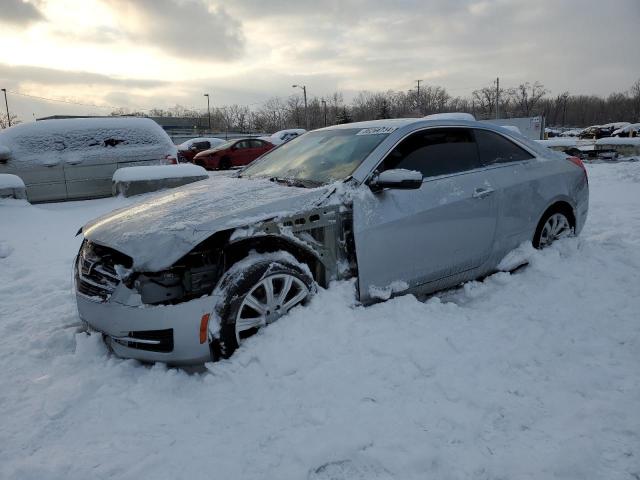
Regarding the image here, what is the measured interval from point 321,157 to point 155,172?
552cm

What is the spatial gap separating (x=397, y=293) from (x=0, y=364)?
2.68m

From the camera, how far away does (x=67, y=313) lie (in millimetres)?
3750

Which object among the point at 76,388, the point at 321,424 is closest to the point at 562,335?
the point at 321,424

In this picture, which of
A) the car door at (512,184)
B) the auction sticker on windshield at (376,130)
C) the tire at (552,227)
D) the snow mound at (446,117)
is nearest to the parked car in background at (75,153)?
the snow mound at (446,117)

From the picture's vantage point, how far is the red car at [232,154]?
18641 millimetres

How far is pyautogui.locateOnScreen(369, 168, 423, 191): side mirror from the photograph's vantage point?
3.11 meters

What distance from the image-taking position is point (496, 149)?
13.3 ft

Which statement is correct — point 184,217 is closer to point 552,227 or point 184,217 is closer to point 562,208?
point 552,227

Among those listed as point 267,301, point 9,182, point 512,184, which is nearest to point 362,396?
point 267,301

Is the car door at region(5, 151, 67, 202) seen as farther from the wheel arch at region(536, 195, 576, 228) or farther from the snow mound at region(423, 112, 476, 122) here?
the wheel arch at region(536, 195, 576, 228)

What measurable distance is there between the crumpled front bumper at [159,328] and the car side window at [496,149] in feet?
8.67

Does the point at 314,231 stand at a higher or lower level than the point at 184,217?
lower

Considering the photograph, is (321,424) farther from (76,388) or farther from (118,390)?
(76,388)

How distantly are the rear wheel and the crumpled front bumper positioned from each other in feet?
10.2
